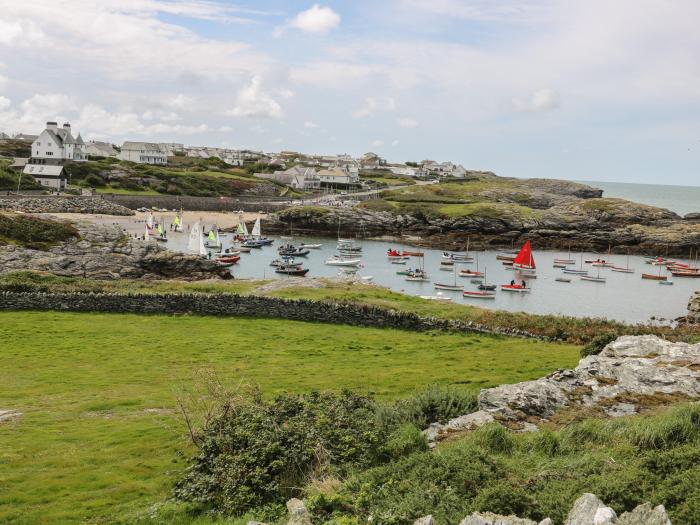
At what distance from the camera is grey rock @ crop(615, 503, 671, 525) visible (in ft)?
27.0

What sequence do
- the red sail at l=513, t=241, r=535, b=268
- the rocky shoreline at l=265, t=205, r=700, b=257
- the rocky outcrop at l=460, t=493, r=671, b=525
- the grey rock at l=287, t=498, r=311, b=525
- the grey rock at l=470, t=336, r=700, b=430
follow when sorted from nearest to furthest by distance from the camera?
the rocky outcrop at l=460, t=493, r=671, b=525 < the grey rock at l=287, t=498, r=311, b=525 < the grey rock at l=470, t=336, r=700, b=430 < the red sail at l=513, t=241, r=535, b=268 < the rocky shoreline at l=265, t=205, r=700, b=257

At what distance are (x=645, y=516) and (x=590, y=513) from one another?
76 cm

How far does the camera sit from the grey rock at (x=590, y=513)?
331 inches

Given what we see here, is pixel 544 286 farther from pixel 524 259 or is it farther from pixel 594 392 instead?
pixel 594 392

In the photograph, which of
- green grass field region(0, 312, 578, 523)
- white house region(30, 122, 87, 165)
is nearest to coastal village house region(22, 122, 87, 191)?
white house region(30, 122, 87, 165)

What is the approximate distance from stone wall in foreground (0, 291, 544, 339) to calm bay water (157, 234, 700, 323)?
33.4 metres

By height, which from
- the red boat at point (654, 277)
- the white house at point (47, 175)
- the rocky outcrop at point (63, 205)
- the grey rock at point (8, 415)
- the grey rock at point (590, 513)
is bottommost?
the grey rock at point (8, 415)

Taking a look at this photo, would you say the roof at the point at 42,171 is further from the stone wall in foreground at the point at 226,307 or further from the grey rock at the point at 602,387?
the grey rock at the point at 602,387

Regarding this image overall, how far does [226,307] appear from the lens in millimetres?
38812

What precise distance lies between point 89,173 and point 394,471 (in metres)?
154

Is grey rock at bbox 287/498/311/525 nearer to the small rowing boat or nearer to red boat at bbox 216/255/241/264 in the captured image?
the small rowing boat

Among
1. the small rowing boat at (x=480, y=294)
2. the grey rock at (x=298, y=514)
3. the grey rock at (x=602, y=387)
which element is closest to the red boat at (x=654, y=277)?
the small rowing boat at (x=480, y=294)

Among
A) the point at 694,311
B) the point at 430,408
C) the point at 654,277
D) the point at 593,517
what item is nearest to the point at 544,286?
the point at 654,277

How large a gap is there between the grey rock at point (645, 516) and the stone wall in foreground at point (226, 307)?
28112 millimetres
